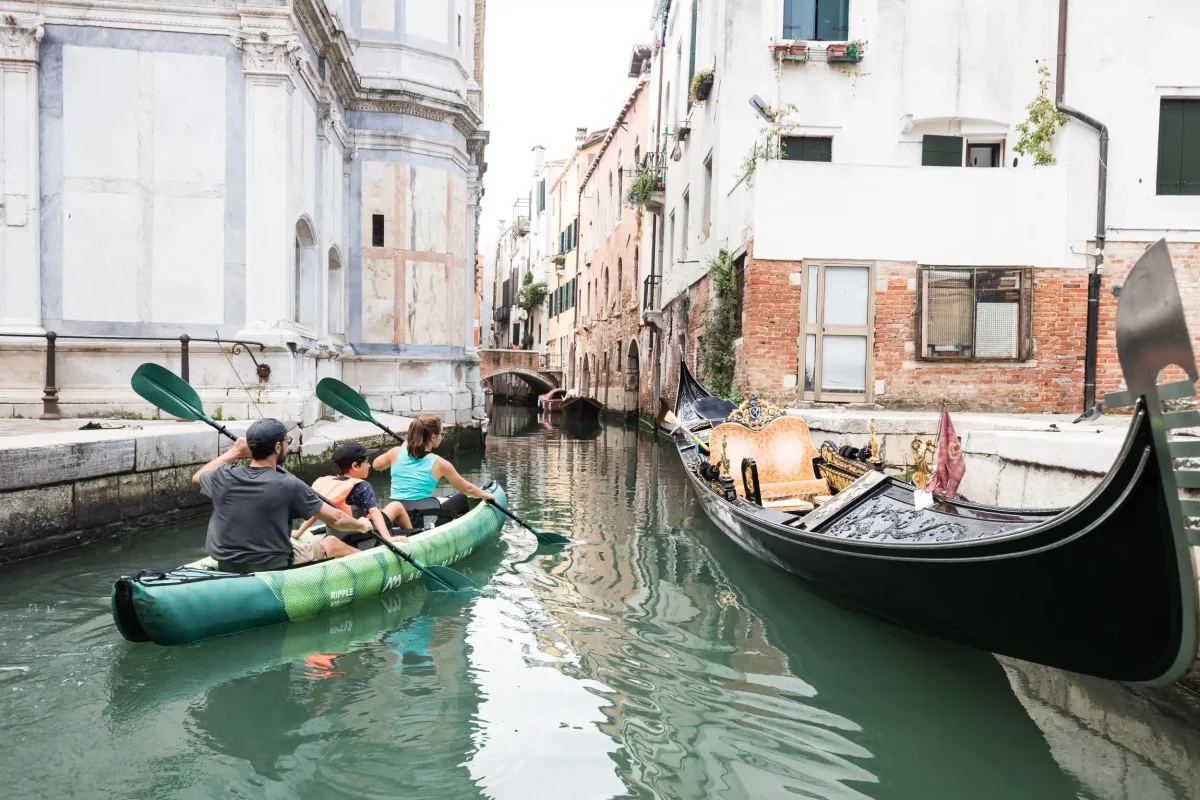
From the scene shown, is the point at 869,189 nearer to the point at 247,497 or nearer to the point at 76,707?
the point at 247,497

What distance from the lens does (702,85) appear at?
12820 millimetres

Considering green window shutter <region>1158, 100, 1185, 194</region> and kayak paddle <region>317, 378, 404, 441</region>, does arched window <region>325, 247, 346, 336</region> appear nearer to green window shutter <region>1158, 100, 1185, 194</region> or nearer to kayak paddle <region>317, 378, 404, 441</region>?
kayak paddle <region>317, 378, 404, 441</region>

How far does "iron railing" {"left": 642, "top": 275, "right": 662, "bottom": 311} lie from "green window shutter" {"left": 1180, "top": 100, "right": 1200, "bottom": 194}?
9.74 meters

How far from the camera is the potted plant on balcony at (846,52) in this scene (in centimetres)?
1102

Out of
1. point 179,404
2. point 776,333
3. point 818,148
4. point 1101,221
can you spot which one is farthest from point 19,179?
point 1101,221

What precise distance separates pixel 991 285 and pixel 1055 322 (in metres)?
0.87

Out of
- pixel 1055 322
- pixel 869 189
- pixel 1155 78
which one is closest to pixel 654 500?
pixel 869 189

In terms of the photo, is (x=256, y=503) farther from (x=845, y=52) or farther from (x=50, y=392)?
(x=845, y=52)

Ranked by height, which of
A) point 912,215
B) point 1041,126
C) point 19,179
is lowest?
point 19,179

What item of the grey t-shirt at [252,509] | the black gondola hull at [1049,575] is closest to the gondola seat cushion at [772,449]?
the black gondola hull at [1049,575]

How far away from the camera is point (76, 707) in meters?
3.37

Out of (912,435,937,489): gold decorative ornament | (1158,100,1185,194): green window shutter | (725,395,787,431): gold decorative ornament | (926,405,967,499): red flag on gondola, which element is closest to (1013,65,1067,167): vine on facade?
(1158,100,1185,194): green window shutter

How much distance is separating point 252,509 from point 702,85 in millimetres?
10385

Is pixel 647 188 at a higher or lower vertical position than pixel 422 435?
higher
